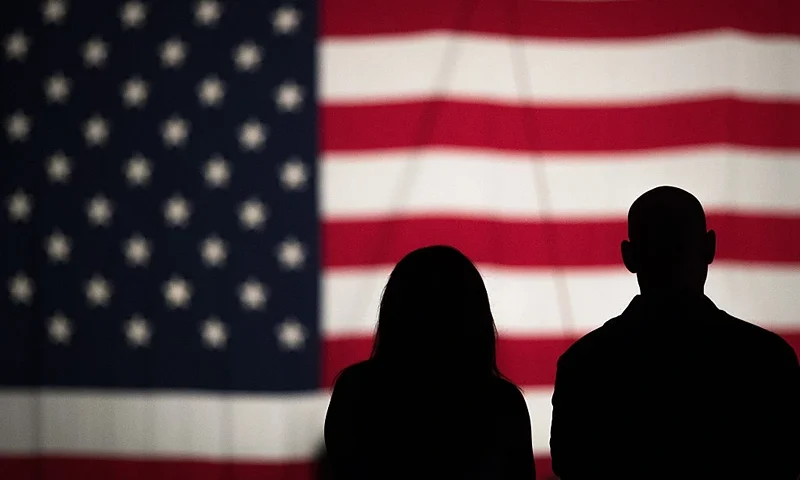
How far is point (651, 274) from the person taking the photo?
118 cm

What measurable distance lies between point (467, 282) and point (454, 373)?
13cm

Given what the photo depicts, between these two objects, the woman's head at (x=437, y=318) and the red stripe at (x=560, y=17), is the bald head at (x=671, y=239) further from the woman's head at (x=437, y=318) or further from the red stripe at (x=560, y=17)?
the red stripe at (x=560, y=17)

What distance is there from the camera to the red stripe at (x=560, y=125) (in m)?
2.68

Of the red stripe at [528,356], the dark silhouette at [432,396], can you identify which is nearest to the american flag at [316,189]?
the red stripe at [528,356]

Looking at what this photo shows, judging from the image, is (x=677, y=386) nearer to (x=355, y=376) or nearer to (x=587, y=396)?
(x=587, y=396)

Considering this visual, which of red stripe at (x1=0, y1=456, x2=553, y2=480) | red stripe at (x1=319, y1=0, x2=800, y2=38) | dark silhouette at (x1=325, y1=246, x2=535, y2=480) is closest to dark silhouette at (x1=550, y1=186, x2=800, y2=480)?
dark silhouette at (x1=325, y1=246, x2=535, y2=480)

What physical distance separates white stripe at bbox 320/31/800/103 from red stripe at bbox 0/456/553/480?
4.36 feet

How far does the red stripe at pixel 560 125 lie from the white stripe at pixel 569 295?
1.47ft

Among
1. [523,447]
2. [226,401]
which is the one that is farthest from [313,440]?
[523,447]

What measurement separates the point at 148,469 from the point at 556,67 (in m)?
2.07

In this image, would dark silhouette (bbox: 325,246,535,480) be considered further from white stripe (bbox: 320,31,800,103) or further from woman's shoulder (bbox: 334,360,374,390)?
white stripe (bbox: 320,31,800,103)

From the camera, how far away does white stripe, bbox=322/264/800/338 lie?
8.66 feet

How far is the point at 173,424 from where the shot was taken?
278cm

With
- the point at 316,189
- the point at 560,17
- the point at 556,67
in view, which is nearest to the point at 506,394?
the point at 316,189
